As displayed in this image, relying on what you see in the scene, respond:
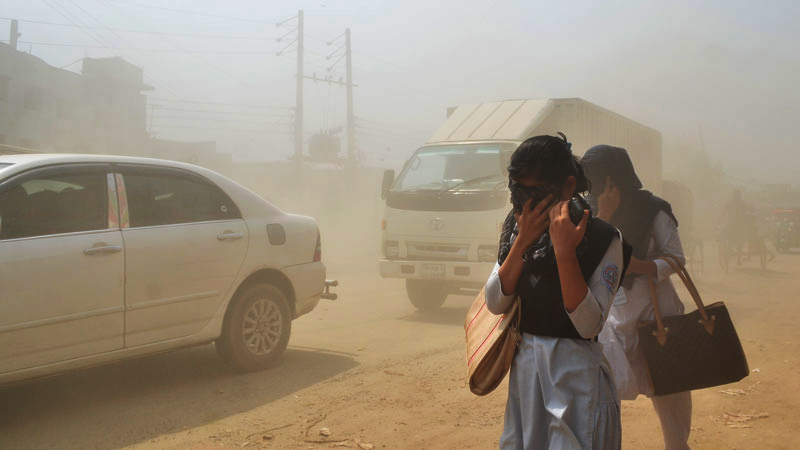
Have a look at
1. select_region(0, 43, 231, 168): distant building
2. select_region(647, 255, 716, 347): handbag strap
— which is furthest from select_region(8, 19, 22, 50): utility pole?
select_region(647, 255, 716, 347): handbag strap

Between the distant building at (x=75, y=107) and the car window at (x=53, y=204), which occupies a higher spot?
the distant building at (x=75, y=107)

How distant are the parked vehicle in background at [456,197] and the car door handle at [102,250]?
515 cm

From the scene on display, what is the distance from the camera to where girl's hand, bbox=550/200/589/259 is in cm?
216

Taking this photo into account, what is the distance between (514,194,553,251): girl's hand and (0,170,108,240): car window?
12.2 feet

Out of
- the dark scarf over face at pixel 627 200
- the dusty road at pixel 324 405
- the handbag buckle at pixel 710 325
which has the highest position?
the dark scarf over face at pixel 627 200

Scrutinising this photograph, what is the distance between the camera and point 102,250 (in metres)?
5.14

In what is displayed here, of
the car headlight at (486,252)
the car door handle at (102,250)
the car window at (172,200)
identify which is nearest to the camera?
the car door handle at (102,250)

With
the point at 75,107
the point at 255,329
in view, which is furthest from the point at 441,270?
the point at 75,107

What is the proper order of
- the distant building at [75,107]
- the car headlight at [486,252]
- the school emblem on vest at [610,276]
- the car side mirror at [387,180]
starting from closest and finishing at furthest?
1. the school emblem on vest at [610,276]
2. the car headlight at [486,252]
3. the car side mirror at [387,180]
4. the distant building at [75,107]

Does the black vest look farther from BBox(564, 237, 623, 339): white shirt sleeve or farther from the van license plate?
the van license plate

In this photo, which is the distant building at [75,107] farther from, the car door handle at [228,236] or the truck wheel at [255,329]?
the car door handle at [228,236]

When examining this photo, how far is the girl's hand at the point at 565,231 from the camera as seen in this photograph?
7.09ft

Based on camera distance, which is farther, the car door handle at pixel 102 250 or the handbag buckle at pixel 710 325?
the car door handle at pixel 102 250

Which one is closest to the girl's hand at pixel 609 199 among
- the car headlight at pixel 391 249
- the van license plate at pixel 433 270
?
the van license plate at pixel 433 270
